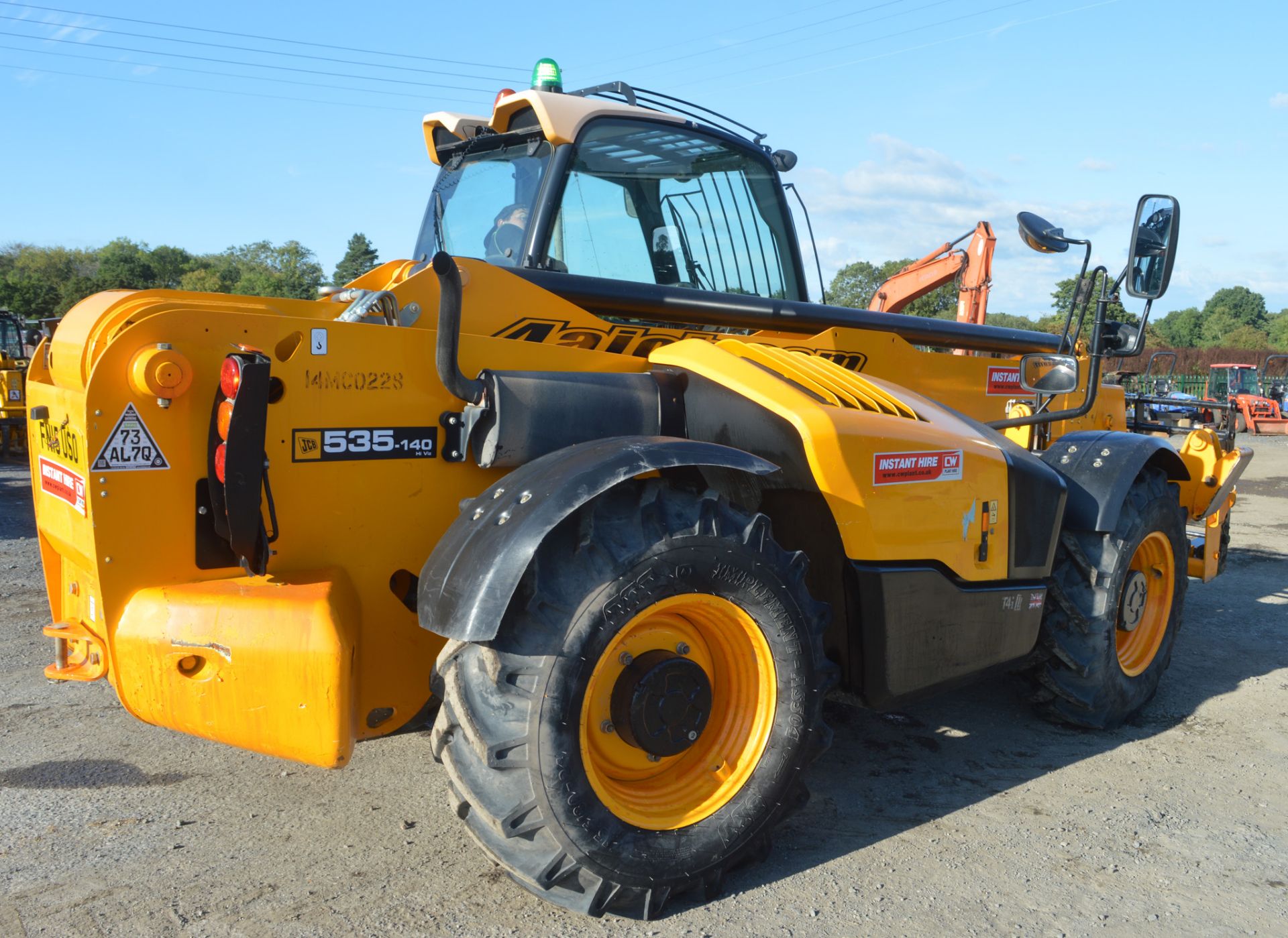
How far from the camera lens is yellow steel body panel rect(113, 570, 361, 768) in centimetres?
260

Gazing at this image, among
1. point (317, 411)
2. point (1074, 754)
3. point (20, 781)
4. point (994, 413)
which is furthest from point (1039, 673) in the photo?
point (20, 781)

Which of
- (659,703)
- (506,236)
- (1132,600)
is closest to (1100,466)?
(1132,600)

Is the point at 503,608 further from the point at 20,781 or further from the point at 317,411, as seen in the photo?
the point at 20,781

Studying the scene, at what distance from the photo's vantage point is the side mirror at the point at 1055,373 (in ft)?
14.4

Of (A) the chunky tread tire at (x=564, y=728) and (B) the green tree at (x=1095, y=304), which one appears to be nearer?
(A) the chunky tread tire at (x=564, y=728)

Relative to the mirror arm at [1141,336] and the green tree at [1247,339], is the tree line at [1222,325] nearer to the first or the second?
the green tree at [1247,339]

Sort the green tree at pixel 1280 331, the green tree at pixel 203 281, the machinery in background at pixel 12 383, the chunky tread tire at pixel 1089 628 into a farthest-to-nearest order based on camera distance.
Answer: the green tree at pixel 1280 331, the green tree at pixel 203 281, the machinery in background at pixel 12 383, the chunky tread tire at pixel 1089 628

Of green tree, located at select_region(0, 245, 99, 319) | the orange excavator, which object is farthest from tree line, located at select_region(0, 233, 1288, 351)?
the orange excavator

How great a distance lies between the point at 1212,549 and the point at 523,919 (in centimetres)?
447

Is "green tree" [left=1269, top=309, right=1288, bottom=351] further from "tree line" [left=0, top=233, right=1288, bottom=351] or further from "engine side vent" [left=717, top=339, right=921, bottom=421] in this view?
"engine side vent" [left=717, top=339, right=921, bottom=421]

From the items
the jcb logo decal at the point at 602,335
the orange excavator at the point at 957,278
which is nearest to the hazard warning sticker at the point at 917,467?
the jcb logo decal at the point at 602,335

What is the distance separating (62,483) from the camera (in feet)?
9.73

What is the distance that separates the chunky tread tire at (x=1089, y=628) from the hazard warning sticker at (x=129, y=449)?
343 cm

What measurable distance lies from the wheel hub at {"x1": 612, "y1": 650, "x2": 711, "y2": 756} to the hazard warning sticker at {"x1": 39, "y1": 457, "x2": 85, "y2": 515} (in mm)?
1592
